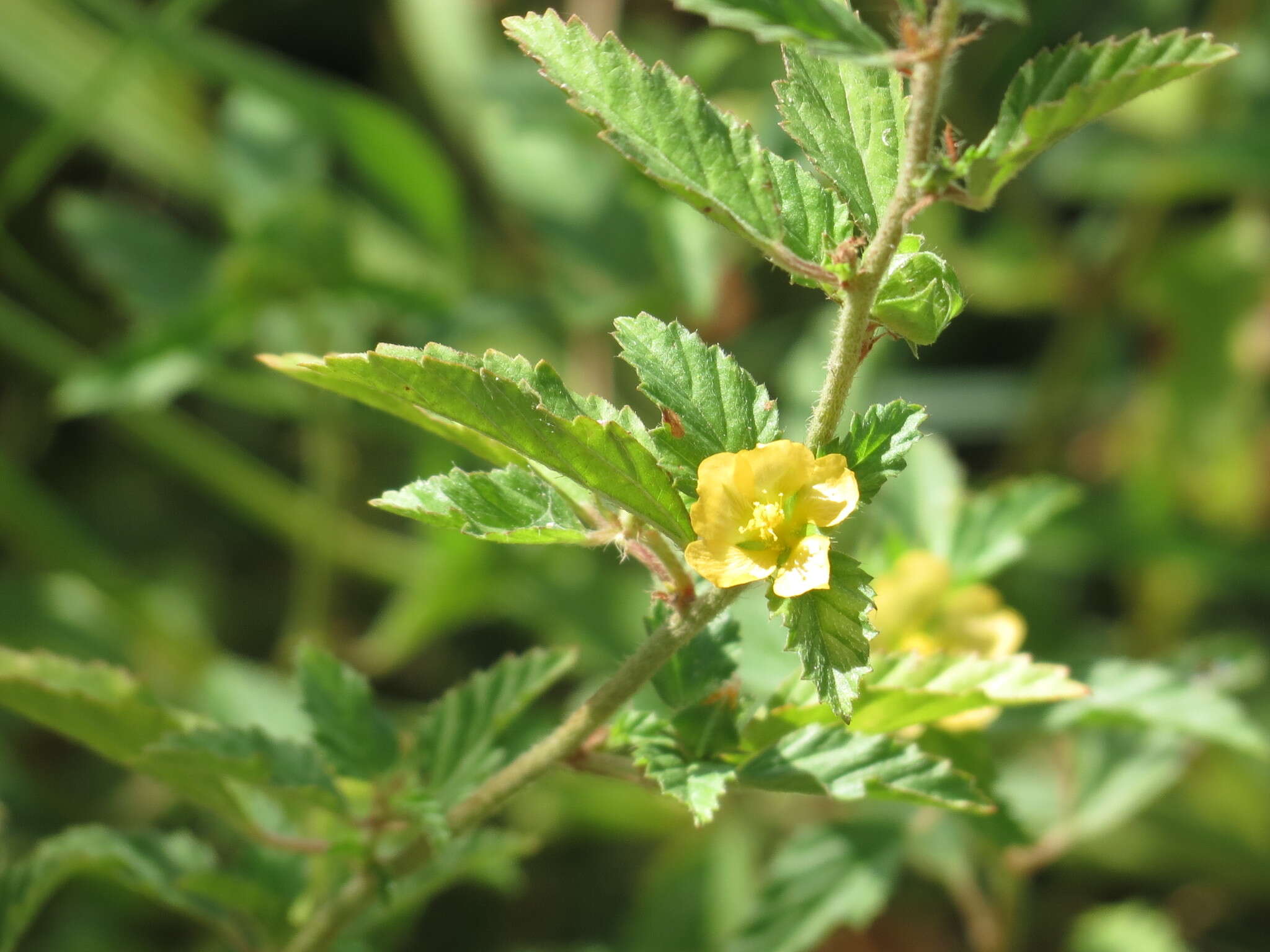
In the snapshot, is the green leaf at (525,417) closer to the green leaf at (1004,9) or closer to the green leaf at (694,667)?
the green leaf at (694,667)

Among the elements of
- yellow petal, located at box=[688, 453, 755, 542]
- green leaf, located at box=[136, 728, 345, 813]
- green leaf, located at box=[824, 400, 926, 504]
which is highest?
green leaf, located at box=[824, 400, 926, 504]

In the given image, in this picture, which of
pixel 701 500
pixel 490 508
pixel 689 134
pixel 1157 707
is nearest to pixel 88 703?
pixel 490 508

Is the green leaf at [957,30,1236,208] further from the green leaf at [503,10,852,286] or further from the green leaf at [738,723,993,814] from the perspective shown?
the green leaf at [738,723,993,814]

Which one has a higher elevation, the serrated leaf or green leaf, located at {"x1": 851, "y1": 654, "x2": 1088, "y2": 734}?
the serrated leaf

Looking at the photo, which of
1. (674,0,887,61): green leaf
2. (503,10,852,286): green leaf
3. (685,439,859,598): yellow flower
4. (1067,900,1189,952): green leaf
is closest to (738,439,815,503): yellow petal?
(685,439,859,598): yellow flower

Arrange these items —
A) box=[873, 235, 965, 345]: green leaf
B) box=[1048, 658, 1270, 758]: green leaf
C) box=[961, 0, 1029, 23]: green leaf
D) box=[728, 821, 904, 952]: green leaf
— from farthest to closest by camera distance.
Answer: box=[728, 821, 904, 952]: green leaf < box=[1048, 658, 1270, 758]: green leaf < box=[873, 235, 965, 345]: green leaf < box=[961, 0, 1029, 23]: green leaf

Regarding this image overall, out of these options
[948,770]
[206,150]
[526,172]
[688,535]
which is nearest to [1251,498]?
[526,172]

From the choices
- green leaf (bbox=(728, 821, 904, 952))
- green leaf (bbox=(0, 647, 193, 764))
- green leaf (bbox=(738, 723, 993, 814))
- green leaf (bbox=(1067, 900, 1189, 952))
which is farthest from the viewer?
green leaf (bbox=(1067, 900, 1189, 952))
